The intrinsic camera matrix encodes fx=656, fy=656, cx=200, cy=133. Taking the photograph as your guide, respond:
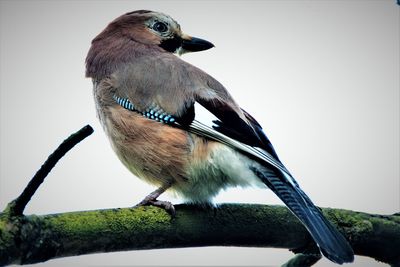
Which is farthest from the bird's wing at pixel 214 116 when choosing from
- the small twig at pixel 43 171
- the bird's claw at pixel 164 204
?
the small twig at pixel 43 171

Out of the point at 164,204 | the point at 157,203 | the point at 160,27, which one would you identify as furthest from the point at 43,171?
the point at 160,27

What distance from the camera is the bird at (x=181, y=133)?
356 cm

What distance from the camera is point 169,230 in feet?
9.68

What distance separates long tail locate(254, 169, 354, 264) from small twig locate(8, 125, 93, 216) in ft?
3.86

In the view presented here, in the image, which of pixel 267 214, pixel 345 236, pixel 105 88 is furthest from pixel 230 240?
pixel 105 88

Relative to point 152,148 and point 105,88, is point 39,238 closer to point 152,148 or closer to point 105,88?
point 152,148

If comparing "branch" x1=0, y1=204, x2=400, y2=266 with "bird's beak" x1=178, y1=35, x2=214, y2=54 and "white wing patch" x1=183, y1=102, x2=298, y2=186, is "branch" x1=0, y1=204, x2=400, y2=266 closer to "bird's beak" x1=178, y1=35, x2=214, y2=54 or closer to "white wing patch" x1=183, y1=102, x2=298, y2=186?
"white wing patch" x1=183, y1=102, x2=298, y2=186

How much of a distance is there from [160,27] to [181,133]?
4.56ft

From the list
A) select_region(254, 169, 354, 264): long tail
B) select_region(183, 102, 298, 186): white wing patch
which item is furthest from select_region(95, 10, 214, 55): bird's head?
select_region(254, 169, 354, 264): long tail

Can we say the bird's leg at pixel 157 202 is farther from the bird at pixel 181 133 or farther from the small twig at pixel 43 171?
the small twig at pixel 43 171

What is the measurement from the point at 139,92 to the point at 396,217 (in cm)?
173

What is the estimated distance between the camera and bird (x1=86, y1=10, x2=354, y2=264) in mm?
3562

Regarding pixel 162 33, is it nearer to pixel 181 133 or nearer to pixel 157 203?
pixel 181 133

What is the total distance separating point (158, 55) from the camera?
4562mm
